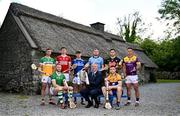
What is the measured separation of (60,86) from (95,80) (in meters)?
1.20

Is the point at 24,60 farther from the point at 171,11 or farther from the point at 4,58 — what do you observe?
the point at 171,11

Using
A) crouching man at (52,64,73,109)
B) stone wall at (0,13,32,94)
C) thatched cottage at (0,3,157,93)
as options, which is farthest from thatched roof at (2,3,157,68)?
crouching man at (52,64,73,109)

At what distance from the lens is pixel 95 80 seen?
34.4 ft

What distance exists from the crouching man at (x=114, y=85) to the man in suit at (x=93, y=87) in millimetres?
280

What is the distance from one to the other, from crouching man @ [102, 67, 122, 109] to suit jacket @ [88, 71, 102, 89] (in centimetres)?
28

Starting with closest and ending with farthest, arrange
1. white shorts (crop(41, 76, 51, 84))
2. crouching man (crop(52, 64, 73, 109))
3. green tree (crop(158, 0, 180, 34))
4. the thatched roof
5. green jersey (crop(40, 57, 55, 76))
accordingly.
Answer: crouching man (crop(52, 64, 73, 109)) → white shorts (crop(41, 76, 51, 84)) → green jersey (crop(40, 57, 55, 76)) → the thatched roof → green tree (crop(158, 0, 180, 34))

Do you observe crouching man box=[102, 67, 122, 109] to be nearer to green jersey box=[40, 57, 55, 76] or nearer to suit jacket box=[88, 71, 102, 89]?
suit jacket box=[88, 71, 102, 89]

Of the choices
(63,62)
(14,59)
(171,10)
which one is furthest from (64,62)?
(171,10)

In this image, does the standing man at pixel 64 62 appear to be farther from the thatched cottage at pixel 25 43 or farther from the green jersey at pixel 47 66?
the thatched cottage at pixel 25 43

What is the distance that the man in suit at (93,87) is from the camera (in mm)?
10266

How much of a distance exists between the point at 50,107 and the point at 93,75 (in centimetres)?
180

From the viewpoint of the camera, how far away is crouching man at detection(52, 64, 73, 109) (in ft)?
33.2

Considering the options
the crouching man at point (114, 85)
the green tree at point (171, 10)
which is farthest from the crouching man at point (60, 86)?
the green tree at point (171, 10)

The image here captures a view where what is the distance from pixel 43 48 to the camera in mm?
16000
